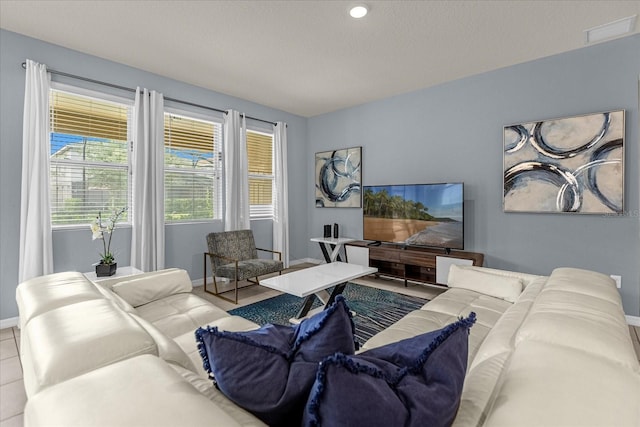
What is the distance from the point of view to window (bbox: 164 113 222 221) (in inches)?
160

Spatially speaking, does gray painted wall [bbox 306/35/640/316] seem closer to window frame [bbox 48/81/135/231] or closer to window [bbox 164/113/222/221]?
window [bbox 164/113/222/221]

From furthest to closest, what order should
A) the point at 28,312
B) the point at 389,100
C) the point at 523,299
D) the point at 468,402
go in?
1. the point at 389,100
2. the point at 523,299
3. the point at 28,312
4. the point at 468,402

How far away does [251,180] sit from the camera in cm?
502

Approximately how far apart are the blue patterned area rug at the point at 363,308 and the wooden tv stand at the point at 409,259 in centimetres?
41

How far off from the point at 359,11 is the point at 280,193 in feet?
10.5

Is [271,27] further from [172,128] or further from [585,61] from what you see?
[585,61]

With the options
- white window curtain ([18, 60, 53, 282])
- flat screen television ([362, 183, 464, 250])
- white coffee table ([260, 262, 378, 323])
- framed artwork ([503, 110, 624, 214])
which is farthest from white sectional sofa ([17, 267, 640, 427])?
flat screen television ([362, 183, 464, 250])

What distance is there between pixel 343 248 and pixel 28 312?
162 inches

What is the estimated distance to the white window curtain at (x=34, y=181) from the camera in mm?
2920

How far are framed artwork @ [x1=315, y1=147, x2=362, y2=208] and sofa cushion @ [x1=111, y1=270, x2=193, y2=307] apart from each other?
3.17 metres

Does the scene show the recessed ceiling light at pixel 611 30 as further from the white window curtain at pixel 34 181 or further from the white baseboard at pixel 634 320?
the white window curtain at pixel 34 181

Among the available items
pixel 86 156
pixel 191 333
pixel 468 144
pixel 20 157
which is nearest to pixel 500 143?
pixel 468 144

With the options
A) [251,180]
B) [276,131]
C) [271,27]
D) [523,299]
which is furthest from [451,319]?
[276,131]

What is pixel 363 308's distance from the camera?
3.39 metres
